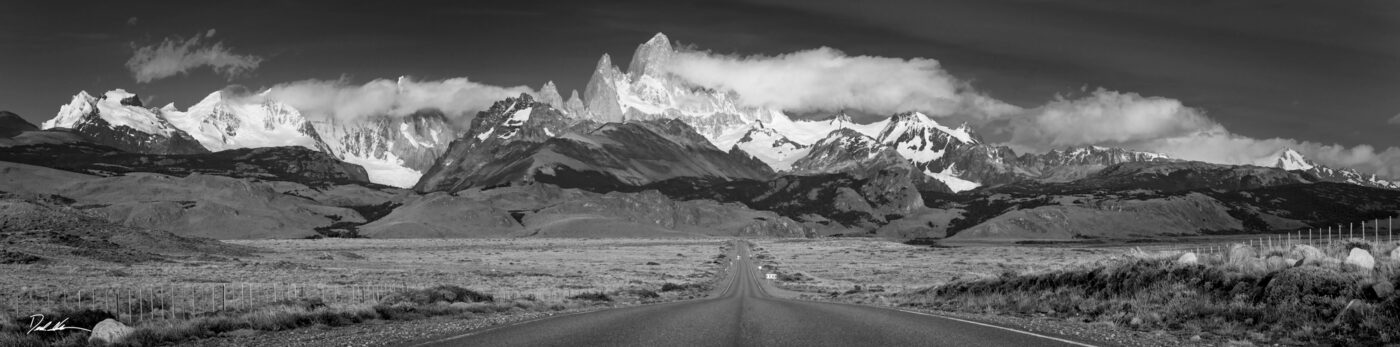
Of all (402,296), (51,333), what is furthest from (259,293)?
(51,333)

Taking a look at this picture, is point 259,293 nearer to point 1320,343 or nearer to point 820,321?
point 820,321

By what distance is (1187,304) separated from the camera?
20891mm

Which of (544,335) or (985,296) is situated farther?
(985,296)

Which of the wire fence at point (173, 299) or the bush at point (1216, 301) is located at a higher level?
the bush at point (1216, 301)

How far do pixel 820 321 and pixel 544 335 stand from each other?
6612mm

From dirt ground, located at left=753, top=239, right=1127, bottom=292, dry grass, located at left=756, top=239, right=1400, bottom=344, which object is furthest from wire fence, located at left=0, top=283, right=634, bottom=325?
dirt ground, located at left=753, top=239, right=1127, bottom=292

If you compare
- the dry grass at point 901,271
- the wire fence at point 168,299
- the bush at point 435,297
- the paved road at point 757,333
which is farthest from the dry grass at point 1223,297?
the wire fence at point 168,299

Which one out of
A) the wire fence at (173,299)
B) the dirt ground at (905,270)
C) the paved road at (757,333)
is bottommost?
the dirt ground at (905,270)

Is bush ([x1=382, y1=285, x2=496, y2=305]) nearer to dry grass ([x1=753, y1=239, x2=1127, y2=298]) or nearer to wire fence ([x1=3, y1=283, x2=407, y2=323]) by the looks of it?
wire fence ([x1=3, y1=283, x2=407, y2=323])

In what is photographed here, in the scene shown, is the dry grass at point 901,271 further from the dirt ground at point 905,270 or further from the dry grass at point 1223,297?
the dry grass at point 1223,297

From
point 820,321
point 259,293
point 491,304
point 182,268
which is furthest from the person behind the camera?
point 182,268

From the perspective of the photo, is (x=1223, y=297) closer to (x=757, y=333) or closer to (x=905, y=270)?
(x=757, y=333)

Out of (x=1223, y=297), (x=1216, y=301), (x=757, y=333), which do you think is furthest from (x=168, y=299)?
(x=1223, y=297)

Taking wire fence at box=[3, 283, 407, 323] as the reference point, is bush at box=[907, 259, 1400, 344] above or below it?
above
